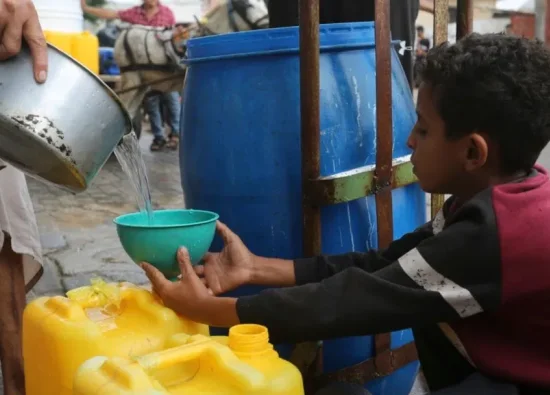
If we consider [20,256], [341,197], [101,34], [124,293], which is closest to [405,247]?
[341,197]

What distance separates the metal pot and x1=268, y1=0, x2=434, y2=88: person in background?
100cm

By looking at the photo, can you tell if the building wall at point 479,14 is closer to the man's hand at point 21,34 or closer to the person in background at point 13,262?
the person in background at point 13,262

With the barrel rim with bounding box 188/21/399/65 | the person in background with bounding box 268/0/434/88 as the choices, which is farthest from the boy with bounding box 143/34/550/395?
the person in background with bounding box 268/0/434/88

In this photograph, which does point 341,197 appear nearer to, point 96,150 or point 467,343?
point 467,343

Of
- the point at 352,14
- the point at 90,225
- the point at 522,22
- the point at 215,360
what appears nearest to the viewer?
the point at 215,360

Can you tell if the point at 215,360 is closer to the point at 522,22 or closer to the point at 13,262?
the point at 13,262

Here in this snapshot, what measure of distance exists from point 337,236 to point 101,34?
28.8 feet

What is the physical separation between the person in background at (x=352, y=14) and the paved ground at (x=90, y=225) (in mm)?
1489

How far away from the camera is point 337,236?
1744mm

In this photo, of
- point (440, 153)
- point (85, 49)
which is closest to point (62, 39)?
point (85, 49)

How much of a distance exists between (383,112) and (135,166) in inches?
24.3

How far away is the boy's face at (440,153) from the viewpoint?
1333 millimetres

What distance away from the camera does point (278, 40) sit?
1.71 meters

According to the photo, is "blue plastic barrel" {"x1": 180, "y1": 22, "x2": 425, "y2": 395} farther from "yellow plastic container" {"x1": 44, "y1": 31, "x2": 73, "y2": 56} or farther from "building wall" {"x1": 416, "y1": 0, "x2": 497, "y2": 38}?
"building wall" {"x1": 416, "y1": 0, "x2": 497, "y2": 38}
